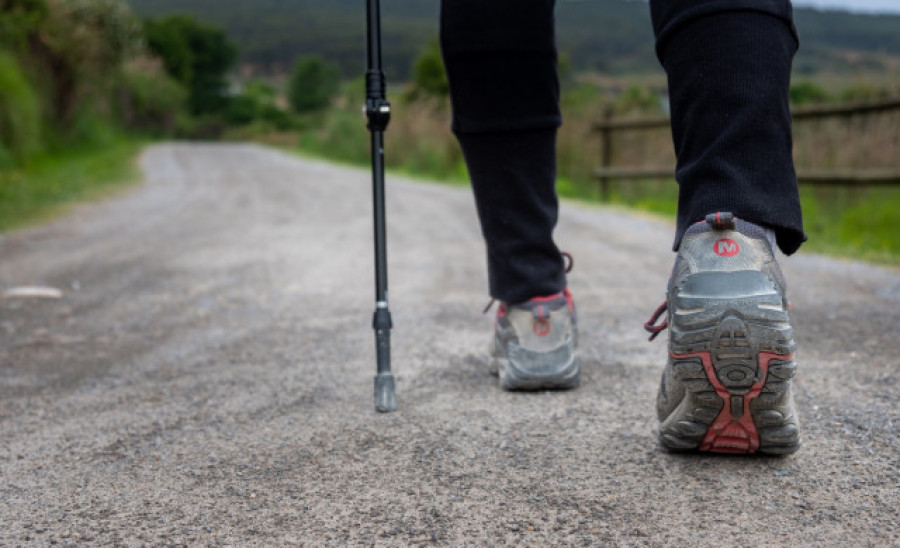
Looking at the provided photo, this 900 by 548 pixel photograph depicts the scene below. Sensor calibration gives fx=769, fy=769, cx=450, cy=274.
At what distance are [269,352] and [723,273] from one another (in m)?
1.14

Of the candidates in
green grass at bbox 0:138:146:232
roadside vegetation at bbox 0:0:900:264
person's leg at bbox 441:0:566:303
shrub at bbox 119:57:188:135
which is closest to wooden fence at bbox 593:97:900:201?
roadside vegetation at bbox 0:0:900:264

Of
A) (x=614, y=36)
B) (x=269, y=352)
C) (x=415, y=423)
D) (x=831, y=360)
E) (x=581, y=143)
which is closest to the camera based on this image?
(x=415, y=423)

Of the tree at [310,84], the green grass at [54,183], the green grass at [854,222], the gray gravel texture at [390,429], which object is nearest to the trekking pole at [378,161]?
the gray gravel texture at [390,429]

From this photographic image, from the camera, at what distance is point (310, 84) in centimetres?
6431

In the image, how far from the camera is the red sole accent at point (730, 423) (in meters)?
0.91

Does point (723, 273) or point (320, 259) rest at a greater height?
point (723, 273)

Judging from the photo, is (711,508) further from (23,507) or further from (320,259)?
(320,259)

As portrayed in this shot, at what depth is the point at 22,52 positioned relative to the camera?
10.9 m

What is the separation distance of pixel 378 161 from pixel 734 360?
2.42 feet

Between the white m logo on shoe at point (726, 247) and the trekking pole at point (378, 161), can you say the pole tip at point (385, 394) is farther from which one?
the white m logo on shoe at point (726, 247)

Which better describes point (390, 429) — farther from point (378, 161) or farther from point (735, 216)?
point (735, 216)

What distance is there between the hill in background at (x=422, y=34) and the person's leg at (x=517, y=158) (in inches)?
189

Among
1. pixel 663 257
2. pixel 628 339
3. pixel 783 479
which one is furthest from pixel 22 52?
pixel 783 479

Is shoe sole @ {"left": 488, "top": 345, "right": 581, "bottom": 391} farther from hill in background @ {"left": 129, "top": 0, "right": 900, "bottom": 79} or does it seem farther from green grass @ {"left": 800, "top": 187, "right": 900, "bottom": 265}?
hill in background @ {"left": 129, "top": 0, "right": 900, "bottom": 79}
